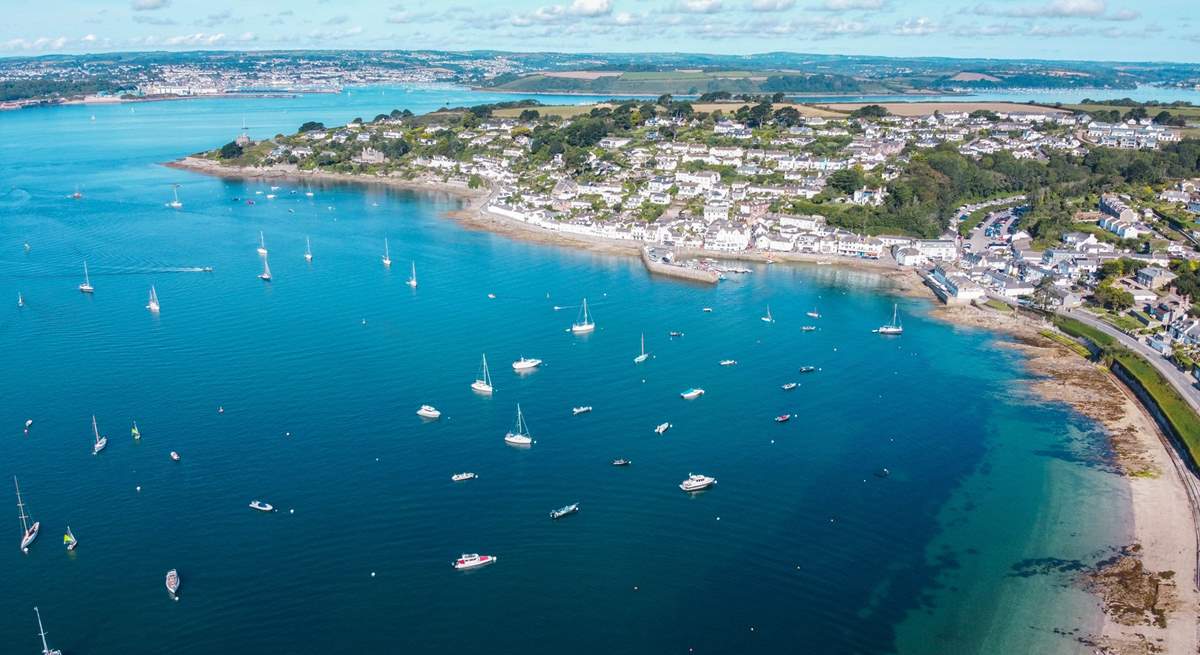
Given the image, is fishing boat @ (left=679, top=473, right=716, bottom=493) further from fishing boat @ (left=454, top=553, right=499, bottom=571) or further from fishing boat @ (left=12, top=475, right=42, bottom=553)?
fishing boat @ (left=12, top=475, right=42, bottom=553)

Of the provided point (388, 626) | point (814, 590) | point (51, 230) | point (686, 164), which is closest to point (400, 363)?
point (388, 626)

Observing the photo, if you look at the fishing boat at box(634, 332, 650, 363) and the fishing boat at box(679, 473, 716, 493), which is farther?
the fishing boat at box(634, 332, 650, 363)

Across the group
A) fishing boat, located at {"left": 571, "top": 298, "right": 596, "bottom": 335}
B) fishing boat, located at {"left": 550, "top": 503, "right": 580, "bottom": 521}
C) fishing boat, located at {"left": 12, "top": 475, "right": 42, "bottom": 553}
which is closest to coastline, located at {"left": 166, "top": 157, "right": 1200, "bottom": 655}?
fishing boat, located at {"left": 550, "top": 503, "right": 580, "bottom": 521}

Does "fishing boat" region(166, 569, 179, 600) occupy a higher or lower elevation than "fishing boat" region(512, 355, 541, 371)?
lower

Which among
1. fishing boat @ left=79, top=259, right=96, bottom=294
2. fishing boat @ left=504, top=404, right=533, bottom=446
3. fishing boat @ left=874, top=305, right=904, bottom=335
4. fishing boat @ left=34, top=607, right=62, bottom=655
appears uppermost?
fishing boat @ left=79, top=259, right=96, bottom=294

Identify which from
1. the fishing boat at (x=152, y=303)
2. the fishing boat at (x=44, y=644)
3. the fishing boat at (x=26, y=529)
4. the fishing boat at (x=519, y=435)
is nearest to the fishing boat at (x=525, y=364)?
the fishing boat at (x=519, y=435)

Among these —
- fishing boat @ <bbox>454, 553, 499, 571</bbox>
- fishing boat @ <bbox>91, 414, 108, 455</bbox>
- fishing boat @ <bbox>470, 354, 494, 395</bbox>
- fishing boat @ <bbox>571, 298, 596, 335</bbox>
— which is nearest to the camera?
fishing boat @ <bbox>454, 553, 499, 571</bbox>
